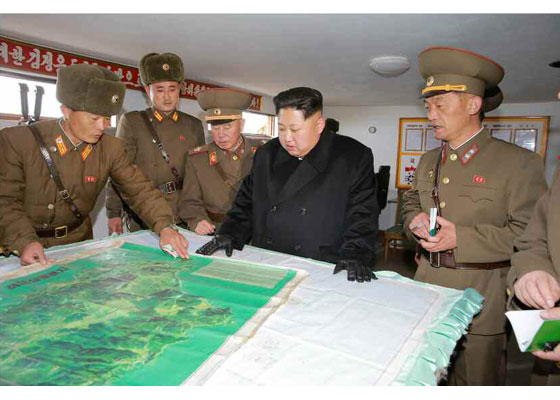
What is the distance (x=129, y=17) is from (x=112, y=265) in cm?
221

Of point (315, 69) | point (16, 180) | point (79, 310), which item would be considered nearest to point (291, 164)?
point (79, 310)

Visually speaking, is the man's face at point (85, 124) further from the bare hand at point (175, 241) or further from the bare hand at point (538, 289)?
the bare hand at point (538, 289)

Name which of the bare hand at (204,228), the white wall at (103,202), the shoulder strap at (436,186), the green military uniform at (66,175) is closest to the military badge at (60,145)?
the green military uniform at (66,175)

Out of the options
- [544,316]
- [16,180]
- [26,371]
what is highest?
[16,180]

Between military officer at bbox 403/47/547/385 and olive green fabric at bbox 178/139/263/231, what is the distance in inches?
53.3

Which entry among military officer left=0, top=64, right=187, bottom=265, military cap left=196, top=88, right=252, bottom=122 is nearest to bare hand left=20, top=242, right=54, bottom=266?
military officer left=0, top=64, right=187, bottom=265

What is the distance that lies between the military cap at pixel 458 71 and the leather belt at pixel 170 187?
187cm

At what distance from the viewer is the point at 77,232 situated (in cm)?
204

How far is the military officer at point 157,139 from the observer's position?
9.14 feet

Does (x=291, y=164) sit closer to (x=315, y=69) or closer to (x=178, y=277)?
(x=178, y=277)

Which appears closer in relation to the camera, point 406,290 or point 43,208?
point 406,290

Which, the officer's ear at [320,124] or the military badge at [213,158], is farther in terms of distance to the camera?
the military badge at [213,158]

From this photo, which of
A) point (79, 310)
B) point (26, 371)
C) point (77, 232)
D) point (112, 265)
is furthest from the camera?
point (77, 232)

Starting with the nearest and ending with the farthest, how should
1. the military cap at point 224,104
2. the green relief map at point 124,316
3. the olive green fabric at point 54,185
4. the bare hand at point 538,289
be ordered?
the green relief map at point 124,316
the bare hand at point 538,289
the olive green fabric at point 54,185
the military cap at point 224,104
